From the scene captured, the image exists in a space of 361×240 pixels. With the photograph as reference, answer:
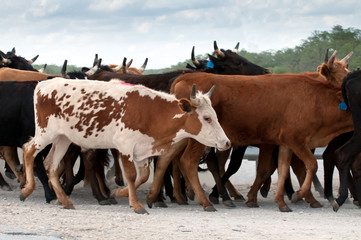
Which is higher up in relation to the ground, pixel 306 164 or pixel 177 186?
pixel 306 164

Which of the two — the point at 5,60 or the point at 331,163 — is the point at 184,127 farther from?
the point at 5,60

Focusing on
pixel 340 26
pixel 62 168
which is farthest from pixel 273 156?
pixel 340 26

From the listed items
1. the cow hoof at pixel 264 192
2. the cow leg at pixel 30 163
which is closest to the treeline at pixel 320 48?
the cow hoof at pixel 264 192

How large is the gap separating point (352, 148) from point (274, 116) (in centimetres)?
118

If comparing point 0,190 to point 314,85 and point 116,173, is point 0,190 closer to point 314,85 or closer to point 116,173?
point 116,173

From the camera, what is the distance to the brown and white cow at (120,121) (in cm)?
1032

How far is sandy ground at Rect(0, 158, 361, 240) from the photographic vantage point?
8180 millimetres

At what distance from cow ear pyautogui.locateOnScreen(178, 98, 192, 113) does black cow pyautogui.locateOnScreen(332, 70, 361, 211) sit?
2.21m

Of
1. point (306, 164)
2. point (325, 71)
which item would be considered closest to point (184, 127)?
point (306, 164)

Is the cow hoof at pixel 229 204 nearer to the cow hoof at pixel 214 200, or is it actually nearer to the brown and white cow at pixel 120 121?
the cow hoof at pixel 214 200

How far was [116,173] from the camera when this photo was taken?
45.1ft

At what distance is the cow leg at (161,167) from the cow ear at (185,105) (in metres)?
0.81

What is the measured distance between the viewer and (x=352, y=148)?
1080cm

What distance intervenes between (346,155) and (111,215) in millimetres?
3433
